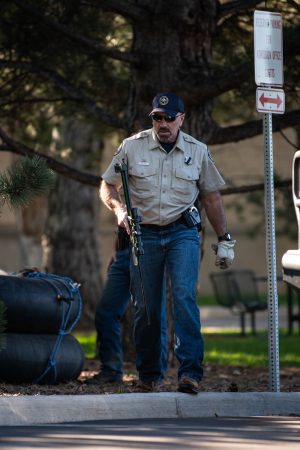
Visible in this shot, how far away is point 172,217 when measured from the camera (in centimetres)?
868

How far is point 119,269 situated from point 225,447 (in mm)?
3728

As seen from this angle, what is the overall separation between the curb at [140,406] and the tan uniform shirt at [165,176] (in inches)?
48.7

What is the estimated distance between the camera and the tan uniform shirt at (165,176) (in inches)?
343

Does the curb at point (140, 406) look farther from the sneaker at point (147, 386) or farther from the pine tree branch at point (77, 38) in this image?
the pine tree branch at point (77, 38)

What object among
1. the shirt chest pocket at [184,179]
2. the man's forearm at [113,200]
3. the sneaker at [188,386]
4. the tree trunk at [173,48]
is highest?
the tree trunk at [173,48]

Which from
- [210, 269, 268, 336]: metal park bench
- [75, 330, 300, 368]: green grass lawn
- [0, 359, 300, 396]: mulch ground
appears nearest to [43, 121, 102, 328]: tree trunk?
[75, 330, 300, 368]: green grass lawn

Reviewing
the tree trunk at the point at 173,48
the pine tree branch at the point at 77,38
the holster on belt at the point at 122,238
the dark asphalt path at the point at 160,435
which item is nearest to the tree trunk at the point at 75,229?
the tree trunk at the point at 173,48

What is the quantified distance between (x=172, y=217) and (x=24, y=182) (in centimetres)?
102

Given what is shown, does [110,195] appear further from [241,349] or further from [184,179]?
[241,349]

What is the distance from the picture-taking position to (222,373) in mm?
12516

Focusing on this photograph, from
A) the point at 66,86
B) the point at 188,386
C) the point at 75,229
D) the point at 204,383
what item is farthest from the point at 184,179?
the point at 75,229

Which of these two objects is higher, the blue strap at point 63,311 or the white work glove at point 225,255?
the white work glove at point 225,255

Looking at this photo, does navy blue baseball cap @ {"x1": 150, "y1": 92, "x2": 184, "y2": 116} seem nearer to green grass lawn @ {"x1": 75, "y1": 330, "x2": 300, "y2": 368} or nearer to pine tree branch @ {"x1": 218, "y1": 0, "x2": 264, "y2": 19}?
pine tree branch @ {"x1": 218, "y1": 0, "x2": 264, "y2": 19}

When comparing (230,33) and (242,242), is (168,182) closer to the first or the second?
(230,33)
